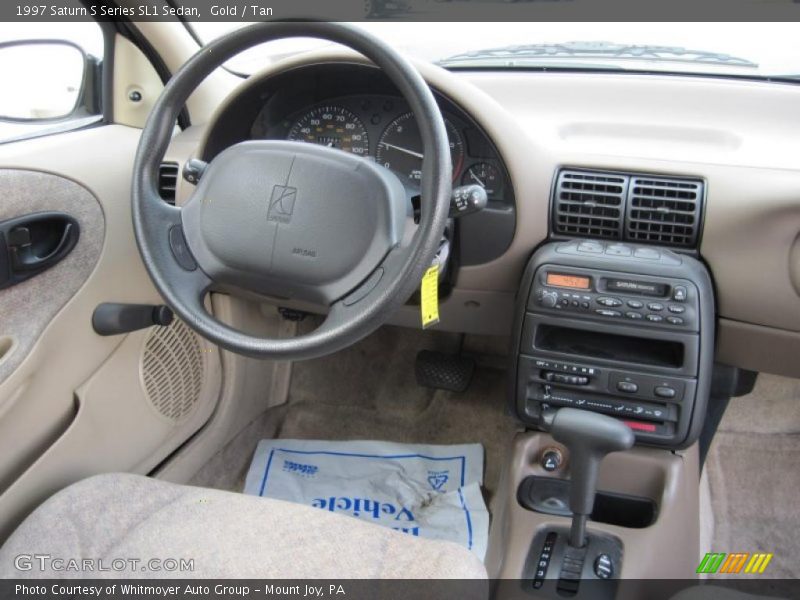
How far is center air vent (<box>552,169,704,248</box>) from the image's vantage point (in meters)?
1.27

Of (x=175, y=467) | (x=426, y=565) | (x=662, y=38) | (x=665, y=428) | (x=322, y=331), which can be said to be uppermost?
(x=662, y=38)

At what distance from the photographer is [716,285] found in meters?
1.32

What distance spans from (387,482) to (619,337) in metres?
0.80

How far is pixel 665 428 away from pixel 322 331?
661 mm

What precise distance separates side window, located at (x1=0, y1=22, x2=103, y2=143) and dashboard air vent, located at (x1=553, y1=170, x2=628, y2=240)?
3.35 feet

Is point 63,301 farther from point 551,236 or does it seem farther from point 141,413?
point 551,236

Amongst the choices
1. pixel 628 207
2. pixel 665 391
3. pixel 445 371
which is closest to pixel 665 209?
pixel 628 207

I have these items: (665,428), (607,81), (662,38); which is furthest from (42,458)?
(662,38)

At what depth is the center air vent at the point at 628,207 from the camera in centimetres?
127

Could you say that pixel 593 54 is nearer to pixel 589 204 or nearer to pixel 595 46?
pixel 595 46

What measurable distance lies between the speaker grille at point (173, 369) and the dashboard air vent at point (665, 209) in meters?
0.99

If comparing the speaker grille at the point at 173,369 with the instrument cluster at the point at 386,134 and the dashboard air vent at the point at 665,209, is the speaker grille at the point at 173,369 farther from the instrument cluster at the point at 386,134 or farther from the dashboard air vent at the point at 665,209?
the dashboard air vent at the point at 665,209
